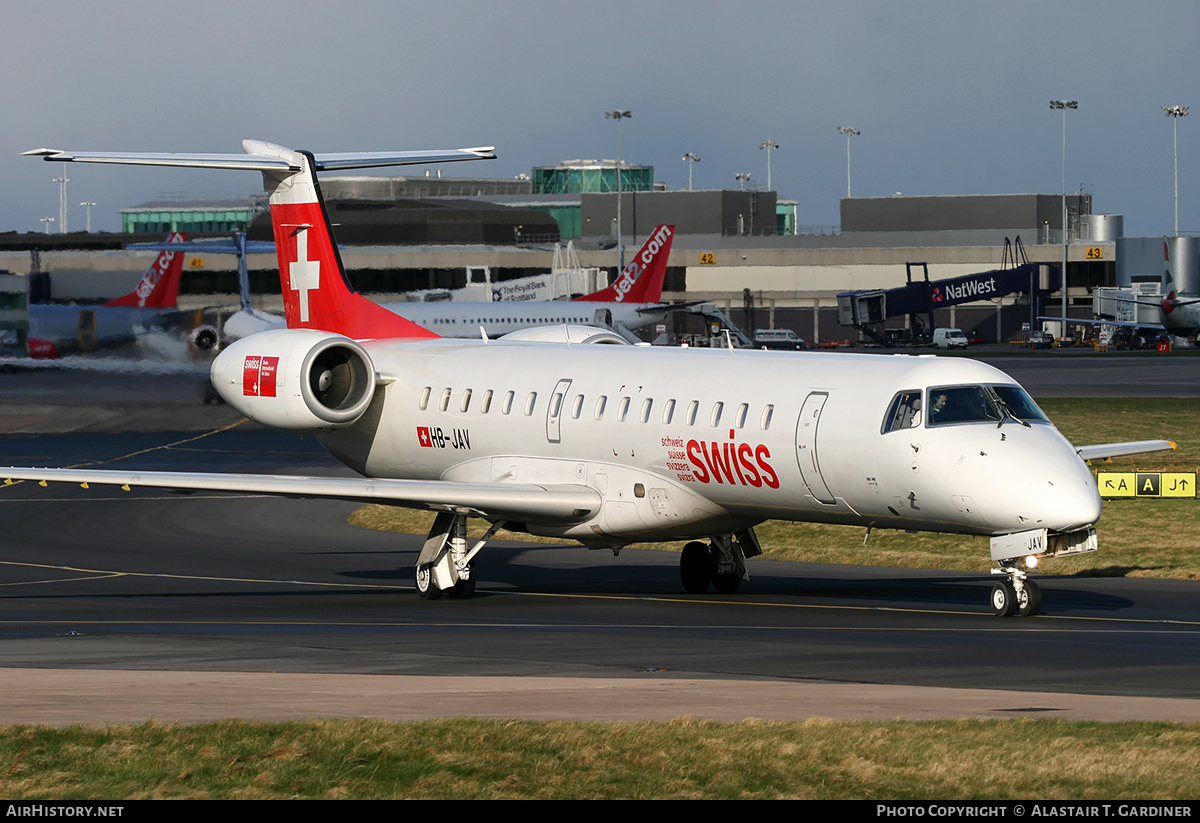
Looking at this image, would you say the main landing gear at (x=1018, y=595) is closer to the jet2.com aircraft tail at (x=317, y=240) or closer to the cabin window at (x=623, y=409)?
the cabin window at (x=623, y=409)

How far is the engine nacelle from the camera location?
1019 inches

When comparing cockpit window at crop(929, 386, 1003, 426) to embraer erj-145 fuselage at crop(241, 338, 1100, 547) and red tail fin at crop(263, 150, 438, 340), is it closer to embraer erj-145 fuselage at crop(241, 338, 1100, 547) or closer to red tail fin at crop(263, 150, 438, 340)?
embraer erj-145 fuselage at crop(241, 338, 1100, 547)

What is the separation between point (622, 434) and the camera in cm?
2342

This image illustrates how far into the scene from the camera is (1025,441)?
19.3m

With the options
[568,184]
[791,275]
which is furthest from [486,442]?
[568,184]

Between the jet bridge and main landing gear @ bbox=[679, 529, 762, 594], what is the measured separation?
9372 centimetres

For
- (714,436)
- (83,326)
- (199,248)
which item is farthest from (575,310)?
(714,436)

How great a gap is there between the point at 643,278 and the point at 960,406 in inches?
2437

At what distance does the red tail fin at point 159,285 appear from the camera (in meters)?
58.9

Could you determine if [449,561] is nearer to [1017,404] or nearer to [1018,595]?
[1018,595]

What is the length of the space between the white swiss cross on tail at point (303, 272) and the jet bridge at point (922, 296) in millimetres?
89758

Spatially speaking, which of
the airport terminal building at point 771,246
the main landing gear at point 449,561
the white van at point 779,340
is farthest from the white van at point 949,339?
the main landing gear at point 449,561

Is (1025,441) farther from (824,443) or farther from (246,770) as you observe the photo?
(246,770)

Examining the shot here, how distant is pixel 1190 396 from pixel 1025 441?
127 ft
